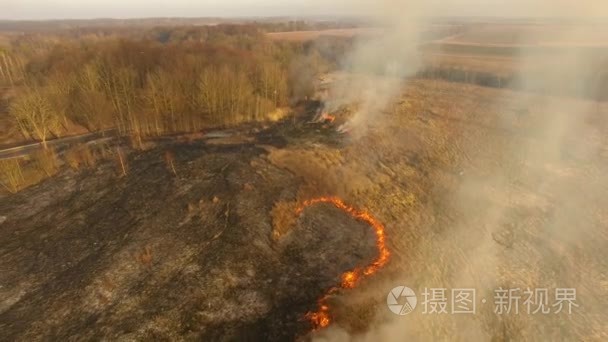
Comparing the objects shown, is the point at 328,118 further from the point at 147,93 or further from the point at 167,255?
the point at 167,255

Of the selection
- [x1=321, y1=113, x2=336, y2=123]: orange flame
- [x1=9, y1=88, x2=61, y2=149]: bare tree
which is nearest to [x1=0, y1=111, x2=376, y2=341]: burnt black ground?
[x1=9, y1=88, x2=61, y2=149]: bare tree

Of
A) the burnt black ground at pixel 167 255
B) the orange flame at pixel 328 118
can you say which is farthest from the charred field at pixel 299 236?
the orange flame at pixel 328 118

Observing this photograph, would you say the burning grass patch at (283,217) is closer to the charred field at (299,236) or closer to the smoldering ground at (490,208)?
the charred field at (299,236)

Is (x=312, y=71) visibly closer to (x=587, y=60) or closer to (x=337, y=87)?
(x=337, y=87)

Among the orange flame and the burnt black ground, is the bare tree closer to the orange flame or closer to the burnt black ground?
the burnt black ground

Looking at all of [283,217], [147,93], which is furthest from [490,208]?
[147,93]

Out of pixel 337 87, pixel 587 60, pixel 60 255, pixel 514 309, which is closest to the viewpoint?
pixel 514 309

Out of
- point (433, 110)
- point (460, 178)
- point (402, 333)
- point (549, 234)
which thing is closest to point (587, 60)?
point (433, 110)
